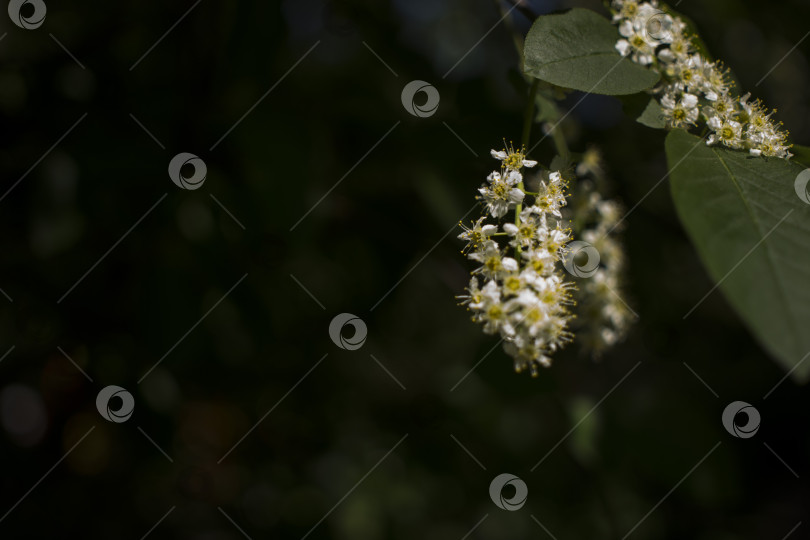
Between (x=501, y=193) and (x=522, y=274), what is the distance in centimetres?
20

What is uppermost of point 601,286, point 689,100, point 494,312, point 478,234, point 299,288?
point 689,100

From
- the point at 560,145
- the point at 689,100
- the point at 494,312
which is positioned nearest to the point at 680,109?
the point at 689,100

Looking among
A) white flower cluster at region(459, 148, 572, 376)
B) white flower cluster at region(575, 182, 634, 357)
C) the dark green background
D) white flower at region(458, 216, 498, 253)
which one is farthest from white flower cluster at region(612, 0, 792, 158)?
white flower cluster at region(575, 182, 634, 357)

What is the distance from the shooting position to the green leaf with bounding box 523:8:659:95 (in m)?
1.03

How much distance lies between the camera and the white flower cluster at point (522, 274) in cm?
109

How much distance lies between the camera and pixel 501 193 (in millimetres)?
1213

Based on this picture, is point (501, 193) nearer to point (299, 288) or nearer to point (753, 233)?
point (753, 233)

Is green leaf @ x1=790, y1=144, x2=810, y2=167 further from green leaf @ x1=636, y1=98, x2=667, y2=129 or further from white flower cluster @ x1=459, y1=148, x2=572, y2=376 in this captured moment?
white flower cluster @ x1=459, y1=148, x2=572, y2=376

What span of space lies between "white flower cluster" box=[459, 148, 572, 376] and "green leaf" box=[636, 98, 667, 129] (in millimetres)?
184

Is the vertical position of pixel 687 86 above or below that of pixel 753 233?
above

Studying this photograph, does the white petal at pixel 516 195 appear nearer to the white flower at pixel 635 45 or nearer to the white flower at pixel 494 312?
the white flower at pixel 494 312

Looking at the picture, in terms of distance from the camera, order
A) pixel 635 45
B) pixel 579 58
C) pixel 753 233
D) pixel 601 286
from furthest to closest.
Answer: pixel 601 286, pixel 635 45, pixel 579 58, pixel 753 233

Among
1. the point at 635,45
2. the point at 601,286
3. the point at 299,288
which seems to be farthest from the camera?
the point at 299,288

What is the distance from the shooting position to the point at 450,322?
3.21 meters
